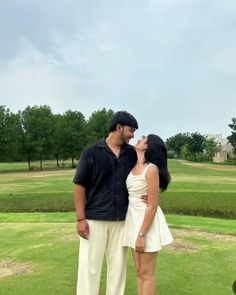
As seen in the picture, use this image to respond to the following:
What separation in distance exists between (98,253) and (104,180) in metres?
0.78

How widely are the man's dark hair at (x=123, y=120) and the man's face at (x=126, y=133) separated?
0.11ft

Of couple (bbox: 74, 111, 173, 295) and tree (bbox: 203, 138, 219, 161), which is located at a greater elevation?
tree (bbox: 203, 138, 219, 161)

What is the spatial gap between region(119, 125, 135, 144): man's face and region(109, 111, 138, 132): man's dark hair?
34mm

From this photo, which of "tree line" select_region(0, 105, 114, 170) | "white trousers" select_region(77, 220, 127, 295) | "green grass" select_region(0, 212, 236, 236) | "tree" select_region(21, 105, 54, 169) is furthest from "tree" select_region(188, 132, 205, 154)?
"white trousers" select_region(77, 220, 127, 295)

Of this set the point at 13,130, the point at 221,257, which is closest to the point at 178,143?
the point at 13,130

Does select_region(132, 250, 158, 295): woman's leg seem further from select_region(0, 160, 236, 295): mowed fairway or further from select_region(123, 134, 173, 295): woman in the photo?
select_region(0, 160, 236, 295): mowed fairway

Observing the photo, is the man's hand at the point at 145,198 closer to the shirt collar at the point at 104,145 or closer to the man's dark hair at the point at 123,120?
the shirt collar at the point at 104,145

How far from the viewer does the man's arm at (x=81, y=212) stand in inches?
184

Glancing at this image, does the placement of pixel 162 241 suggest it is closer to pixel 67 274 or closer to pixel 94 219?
pixel 94 219

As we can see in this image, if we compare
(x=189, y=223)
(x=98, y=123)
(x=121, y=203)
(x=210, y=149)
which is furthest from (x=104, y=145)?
(x=210, y=149)

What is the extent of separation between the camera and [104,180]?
4691 mm

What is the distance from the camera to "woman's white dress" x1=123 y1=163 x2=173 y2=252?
14.8 feet

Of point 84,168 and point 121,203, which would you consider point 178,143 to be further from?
point 84,168

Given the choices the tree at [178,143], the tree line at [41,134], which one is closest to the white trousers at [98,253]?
the tree line at [41,134]
